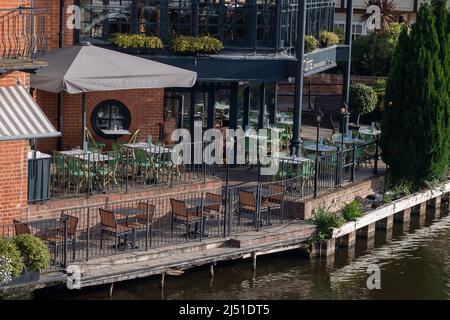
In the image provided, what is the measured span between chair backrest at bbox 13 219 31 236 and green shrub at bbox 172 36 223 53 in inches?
308

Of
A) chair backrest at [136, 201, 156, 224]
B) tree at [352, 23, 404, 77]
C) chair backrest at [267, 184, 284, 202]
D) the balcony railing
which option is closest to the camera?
chair backrest at [136, 201, 156, 224]

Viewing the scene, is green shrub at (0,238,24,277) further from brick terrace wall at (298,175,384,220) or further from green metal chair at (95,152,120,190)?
brick terrace wall at (298,175,384,220)

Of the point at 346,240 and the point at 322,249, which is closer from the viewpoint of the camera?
the point at 322,249

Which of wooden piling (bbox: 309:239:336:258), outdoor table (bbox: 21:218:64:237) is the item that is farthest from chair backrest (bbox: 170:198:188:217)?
wooden piling (bbox: 309:239:336:258)

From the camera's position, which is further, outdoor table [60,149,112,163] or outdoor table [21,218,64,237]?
outdoor table [60,149,112,163]

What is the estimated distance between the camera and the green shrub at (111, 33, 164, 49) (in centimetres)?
2767

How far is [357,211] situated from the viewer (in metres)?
26.5

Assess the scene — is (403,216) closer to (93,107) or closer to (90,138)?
(90,138)

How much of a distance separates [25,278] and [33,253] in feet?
1.44

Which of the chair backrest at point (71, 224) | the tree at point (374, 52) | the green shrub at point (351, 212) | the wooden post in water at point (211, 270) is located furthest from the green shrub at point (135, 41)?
the tree at point (374, 52)

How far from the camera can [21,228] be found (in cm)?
2131

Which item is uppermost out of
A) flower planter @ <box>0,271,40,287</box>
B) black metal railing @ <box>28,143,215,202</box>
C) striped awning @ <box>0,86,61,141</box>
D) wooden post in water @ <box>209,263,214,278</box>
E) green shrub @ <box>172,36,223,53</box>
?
green shrub @ <box>172,36,223,53</box>

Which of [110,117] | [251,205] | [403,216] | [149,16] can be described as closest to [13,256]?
[251,205]

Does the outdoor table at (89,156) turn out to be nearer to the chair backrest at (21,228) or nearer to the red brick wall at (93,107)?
the red brick wall at (93,107)
